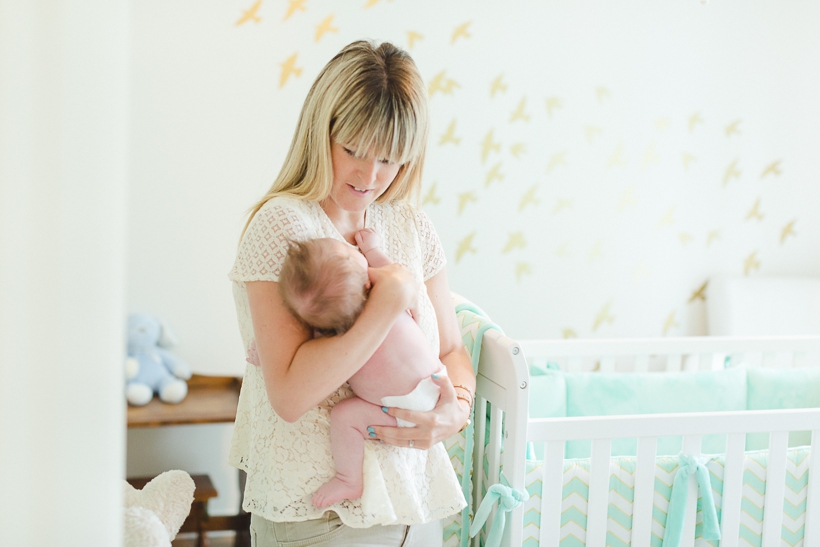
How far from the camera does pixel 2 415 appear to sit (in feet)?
0.89

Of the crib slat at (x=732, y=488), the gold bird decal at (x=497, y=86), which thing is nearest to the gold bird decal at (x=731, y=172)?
the gold bird decal at (x=497, y=86)

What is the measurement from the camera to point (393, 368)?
104cm

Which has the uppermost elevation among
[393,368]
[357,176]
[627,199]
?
[627,199]

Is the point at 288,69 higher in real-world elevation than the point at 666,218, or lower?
higher

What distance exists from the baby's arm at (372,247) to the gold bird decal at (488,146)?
55.0 inches

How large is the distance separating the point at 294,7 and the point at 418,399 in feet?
5.32

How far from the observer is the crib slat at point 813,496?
5.40 feet

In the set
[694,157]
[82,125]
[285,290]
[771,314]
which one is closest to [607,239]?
[694,157]

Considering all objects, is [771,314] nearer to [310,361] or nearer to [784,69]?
[784,69]

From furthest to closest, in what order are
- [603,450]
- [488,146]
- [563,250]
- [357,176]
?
1. [563,250]
2. [488,146]
3. [603,450]
4. [357,176]

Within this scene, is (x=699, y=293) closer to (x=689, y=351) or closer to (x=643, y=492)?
(x=689, y=351)

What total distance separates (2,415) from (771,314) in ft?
9.10

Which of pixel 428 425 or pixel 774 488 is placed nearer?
pixel 428 425

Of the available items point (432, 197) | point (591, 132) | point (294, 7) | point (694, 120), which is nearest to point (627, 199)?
point (591, 132)
